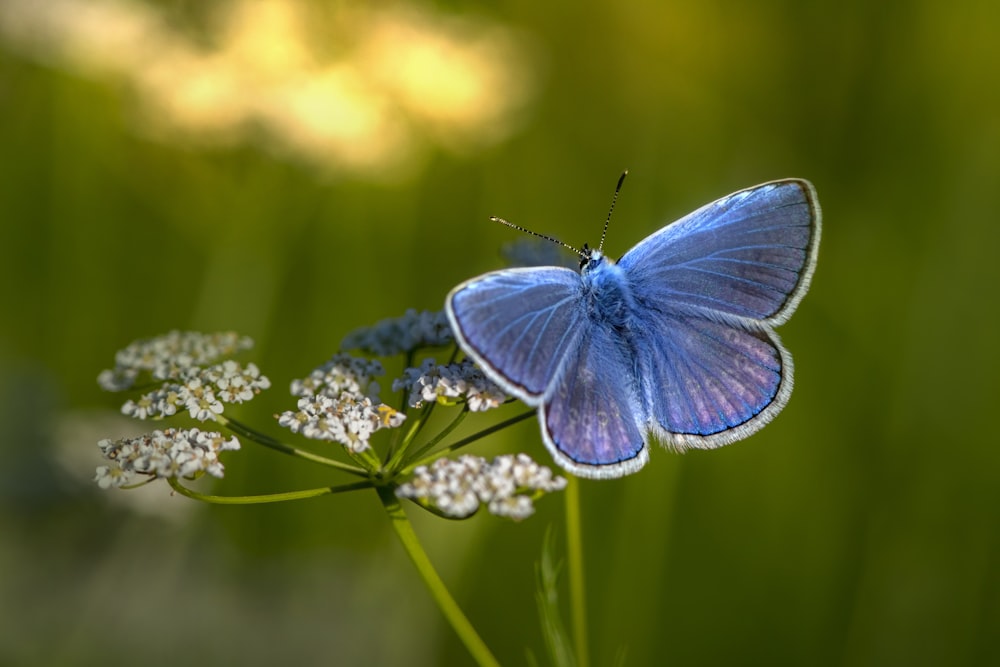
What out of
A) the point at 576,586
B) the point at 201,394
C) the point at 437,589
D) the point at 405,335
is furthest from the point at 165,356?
the point at 576,586

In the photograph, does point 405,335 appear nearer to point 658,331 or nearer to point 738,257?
point 658,331

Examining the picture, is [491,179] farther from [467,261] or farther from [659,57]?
[659,57]

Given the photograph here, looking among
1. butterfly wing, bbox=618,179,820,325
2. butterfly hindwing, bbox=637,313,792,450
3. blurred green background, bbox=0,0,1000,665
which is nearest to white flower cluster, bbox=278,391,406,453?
butterfly hindwing, bbox=637,313,792,450

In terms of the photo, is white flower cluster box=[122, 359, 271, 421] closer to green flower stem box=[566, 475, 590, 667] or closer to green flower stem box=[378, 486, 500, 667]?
green flower stem box=[378, 486, 500, 667]

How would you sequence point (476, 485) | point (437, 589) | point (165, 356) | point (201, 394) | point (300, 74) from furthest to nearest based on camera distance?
point (300, 74), point (165, 356), point (201, 394), point (476, 485), point (437, 589)

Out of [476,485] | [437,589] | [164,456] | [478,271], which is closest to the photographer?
[437,589]

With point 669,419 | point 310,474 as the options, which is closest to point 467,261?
point 310,474

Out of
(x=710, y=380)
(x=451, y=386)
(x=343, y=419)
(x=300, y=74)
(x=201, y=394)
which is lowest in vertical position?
(x=201, y=394)
